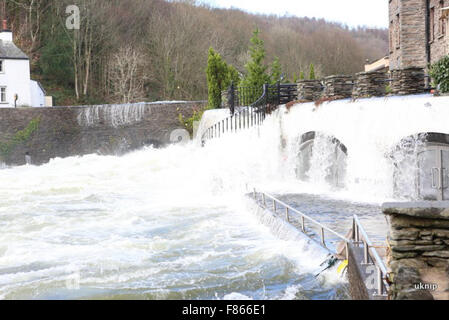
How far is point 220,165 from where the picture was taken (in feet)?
72.1

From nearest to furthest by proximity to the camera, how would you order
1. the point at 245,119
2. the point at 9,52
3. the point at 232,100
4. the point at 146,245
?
the point at 146,245 → the point at 245,119 → the point at 232,100 → the point at 9,52

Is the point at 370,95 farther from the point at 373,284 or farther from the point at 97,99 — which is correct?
the point at 97,99

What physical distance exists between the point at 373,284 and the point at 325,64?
61.7 metres

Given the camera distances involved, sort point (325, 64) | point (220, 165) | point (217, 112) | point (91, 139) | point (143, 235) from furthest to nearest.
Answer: point (325, 64) < point (91, 139) < point (217, 112) < point (220, 165) < point (143, 235)

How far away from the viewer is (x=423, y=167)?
548 inches

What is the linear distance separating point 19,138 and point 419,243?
100 feet

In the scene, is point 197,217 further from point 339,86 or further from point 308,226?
point 339,86

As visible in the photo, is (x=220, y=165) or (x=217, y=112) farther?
(x=217, y=112)

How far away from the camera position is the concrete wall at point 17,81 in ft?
129

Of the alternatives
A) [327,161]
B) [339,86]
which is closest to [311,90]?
[339,86]

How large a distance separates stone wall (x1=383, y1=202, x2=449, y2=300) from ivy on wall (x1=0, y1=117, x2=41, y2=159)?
99.2 feet

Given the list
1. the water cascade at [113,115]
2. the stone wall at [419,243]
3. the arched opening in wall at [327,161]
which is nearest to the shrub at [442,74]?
the arched opening in wall at [327,161]

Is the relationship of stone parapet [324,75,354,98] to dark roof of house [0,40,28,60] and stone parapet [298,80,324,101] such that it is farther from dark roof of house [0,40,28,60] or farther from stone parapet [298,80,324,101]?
dark roof of house [0,40,28,60]
